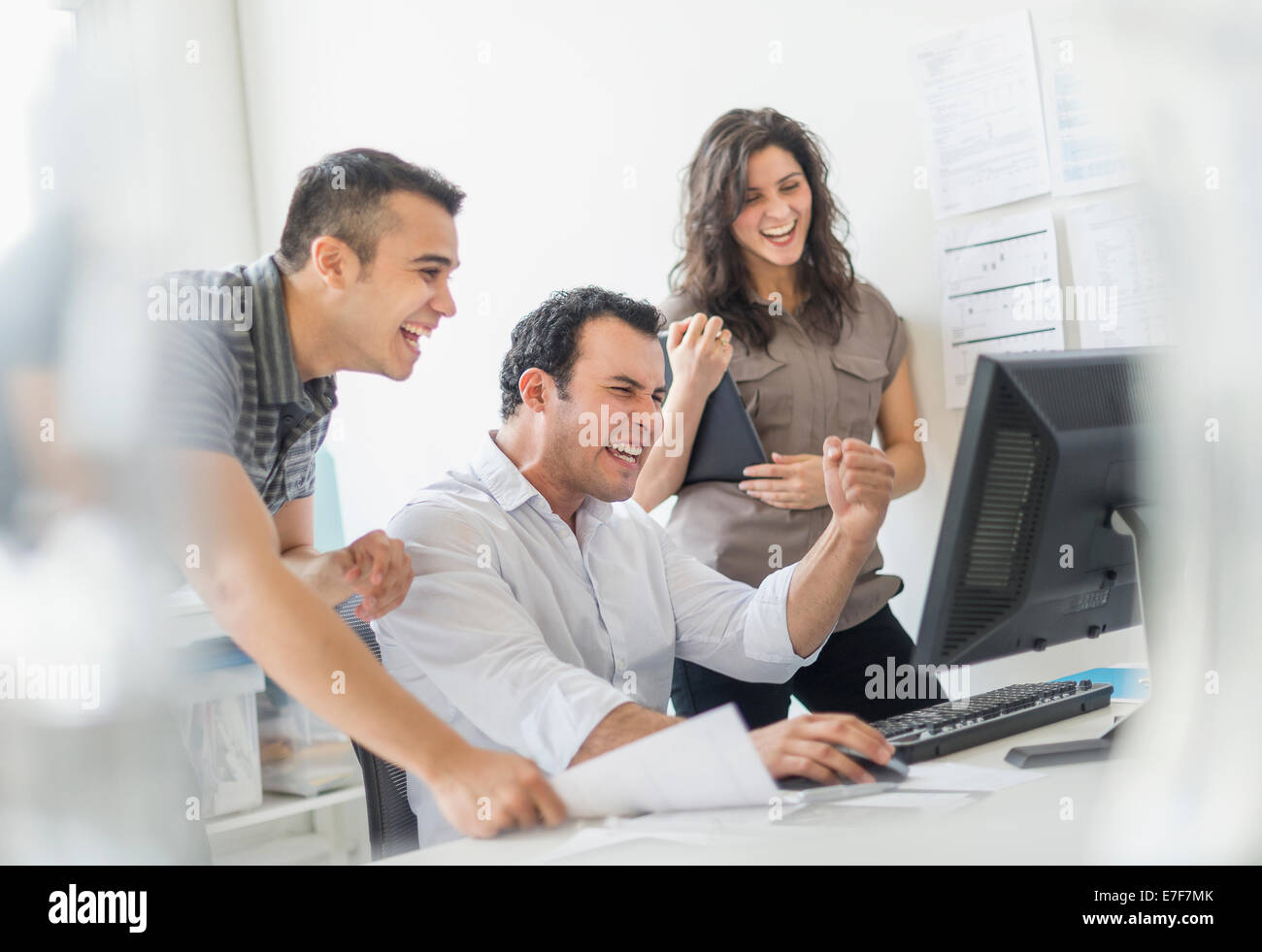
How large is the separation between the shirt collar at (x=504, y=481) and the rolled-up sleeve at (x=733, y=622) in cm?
24

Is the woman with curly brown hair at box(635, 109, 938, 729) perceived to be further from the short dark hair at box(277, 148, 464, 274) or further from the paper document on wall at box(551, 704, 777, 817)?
the paper document on wall at box(551, 704, 777, 817)

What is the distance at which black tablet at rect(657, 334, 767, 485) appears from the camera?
5.40 ft

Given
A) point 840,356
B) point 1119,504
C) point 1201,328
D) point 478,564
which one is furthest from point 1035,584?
point 840,356

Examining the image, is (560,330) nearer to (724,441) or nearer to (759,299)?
(724,441)

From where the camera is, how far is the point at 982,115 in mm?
1849

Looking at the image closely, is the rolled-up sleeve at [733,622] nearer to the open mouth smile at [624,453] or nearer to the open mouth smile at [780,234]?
the open mouth smile at [624,453]

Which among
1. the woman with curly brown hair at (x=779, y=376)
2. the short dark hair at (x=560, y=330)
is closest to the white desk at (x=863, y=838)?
the short dark hair at (x=560, y=330)

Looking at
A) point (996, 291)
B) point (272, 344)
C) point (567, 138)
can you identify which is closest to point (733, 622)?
point (272, 344)

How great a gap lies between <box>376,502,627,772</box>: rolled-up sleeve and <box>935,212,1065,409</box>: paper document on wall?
107cm

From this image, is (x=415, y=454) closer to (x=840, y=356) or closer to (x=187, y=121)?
(x=840, y=356)

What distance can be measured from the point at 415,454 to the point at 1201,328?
2.48 metres

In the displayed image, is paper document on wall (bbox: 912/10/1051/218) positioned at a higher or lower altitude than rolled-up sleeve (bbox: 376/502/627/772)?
higher

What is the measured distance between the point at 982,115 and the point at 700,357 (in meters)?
0.69

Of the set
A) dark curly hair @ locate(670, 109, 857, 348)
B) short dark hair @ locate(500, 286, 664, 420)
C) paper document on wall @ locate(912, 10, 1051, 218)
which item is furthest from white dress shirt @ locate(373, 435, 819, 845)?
paper document on wall @ locate(912, 10, 1051, 218)
